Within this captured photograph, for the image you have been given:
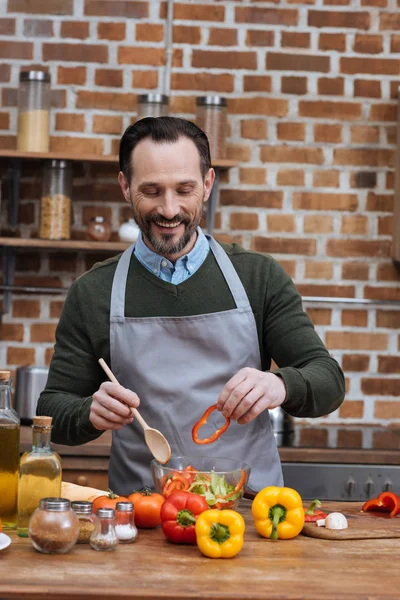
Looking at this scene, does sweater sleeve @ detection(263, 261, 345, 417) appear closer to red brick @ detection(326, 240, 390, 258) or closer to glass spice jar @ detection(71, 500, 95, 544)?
glass spice jar @ detection(71, 500, 95, 544)

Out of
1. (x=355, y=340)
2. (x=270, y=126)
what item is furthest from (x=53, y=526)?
(x=270, y=126)

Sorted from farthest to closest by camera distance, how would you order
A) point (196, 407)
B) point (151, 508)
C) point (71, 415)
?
point (196, 407), point (71, 415), point (151, 508)

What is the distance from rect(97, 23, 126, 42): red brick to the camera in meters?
3.38

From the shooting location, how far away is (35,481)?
161 centimetres

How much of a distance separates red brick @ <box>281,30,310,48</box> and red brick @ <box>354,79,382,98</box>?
0.24m

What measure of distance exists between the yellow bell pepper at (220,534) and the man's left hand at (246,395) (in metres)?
0.29

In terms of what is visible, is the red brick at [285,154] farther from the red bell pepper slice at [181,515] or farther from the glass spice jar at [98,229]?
the red bell pepper slice at [181,515]

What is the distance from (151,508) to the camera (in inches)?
66.8

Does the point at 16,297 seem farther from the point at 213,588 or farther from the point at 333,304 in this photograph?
the point at 213,588

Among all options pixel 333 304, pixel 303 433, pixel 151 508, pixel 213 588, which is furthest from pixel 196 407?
pixel 333 304

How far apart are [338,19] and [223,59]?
1.49ft

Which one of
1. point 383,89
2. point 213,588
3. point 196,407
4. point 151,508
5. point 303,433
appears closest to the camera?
point 213,588

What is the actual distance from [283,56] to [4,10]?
104 cm

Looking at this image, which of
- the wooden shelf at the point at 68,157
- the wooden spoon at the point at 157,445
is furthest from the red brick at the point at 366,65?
the wooden spoon at the point at 157,445
